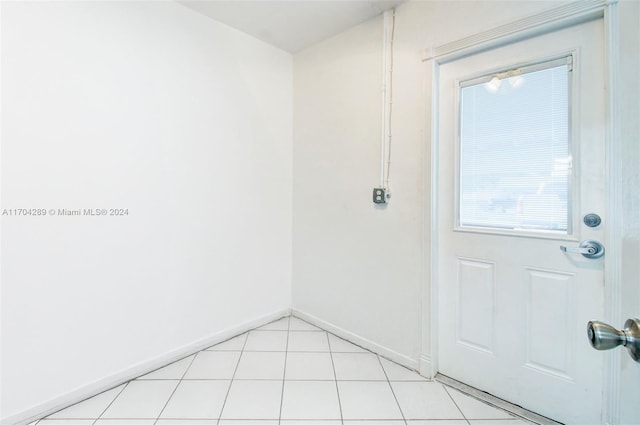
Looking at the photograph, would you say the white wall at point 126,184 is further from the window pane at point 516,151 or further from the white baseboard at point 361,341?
the window pane at point 516,151

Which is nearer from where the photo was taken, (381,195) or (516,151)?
(516,151)

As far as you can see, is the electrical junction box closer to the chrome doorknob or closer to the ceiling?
the ceiling

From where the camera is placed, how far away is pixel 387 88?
2.22 metres

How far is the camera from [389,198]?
7.35 feet

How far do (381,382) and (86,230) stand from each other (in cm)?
214

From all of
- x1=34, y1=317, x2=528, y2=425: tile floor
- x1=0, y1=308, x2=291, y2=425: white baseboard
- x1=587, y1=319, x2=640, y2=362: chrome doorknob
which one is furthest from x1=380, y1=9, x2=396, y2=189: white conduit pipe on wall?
x1=0, y1=308, x2=291, y2=425: white baseboard

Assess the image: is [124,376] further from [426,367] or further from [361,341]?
[426,367]

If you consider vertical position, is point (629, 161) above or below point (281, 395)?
above

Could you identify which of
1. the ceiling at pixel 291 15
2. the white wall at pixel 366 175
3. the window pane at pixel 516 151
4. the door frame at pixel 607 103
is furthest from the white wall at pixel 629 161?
the ceiling at pixel 291 15

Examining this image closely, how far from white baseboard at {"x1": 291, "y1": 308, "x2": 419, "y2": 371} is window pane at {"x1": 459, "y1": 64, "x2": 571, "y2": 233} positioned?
1.08 metres

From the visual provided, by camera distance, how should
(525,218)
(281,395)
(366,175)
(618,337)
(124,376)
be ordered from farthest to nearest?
(366,175) → (124,376) → (281,395) → (525,218) → (618,337)

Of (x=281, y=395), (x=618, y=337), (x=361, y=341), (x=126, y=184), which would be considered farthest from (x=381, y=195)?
(x=126, y=184)

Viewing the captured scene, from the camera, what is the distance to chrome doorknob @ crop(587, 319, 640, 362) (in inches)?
23.6

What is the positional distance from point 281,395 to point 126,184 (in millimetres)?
1709
